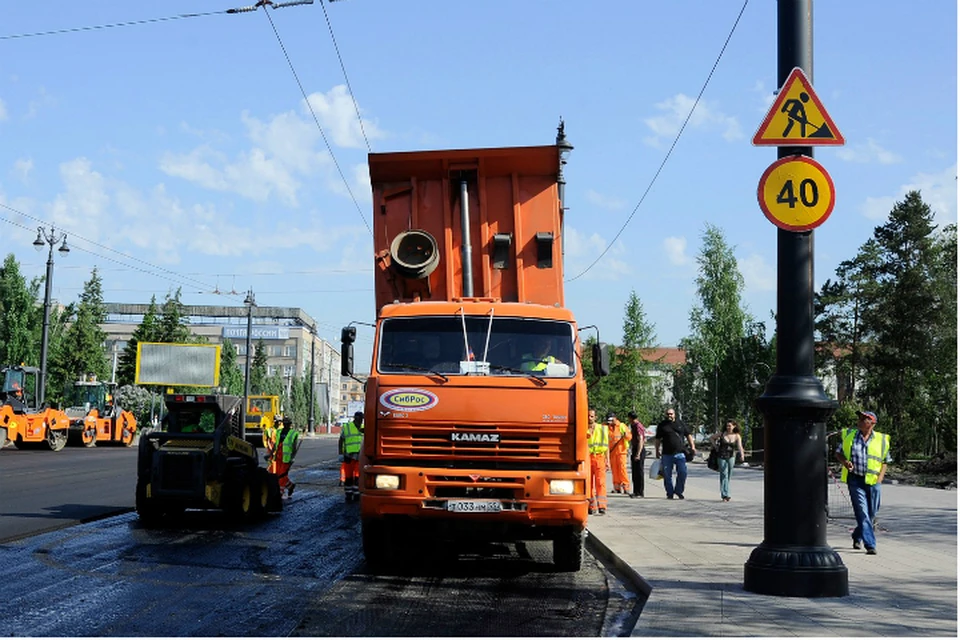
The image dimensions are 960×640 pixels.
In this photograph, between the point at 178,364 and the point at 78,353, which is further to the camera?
the point at 78,353

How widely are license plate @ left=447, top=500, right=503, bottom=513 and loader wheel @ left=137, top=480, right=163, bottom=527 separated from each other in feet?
20.4

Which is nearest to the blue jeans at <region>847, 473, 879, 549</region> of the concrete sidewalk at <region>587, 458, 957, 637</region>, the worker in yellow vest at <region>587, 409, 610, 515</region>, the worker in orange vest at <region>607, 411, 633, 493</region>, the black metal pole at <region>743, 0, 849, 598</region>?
the concrete sidewalk at <region>587, 458, 957, 637</region>

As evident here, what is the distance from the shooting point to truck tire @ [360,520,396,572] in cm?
1054

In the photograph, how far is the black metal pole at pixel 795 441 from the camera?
830cm

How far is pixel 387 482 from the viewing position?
981cm

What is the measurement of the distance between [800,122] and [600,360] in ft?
12.3

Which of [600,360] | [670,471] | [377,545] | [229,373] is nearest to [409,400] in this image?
[377,545]

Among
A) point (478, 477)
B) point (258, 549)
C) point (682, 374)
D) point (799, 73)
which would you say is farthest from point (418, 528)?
point (682, 374)

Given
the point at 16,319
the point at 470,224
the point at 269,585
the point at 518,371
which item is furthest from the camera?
the point at 16,319

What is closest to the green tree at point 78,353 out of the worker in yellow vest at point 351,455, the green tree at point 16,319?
the green tree at point 16,319

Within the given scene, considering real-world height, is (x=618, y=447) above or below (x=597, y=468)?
above

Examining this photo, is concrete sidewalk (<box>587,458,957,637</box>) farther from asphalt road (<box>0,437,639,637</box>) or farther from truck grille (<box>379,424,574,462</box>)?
truck grille (<box>379,424,574,462</box>)

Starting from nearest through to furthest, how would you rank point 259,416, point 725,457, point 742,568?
point 742,568, point 725,457, point 259,416

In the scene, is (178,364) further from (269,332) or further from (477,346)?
(269,332)
